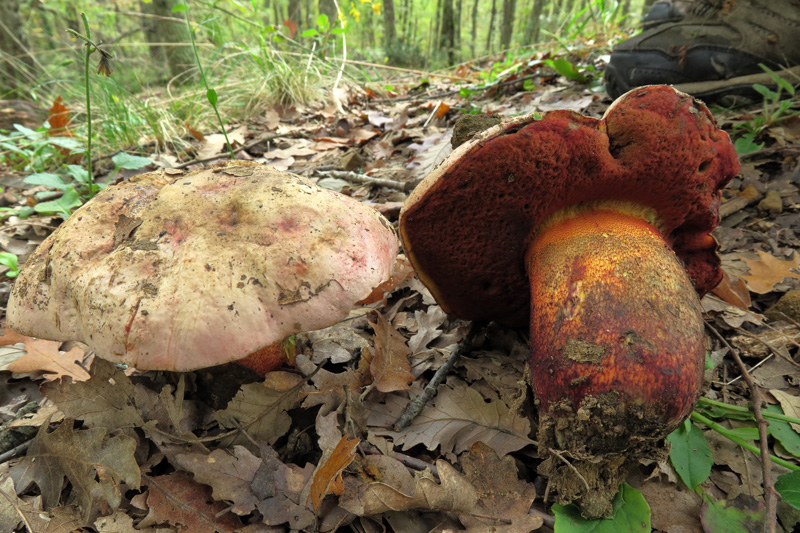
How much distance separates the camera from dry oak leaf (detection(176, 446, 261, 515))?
1.34m

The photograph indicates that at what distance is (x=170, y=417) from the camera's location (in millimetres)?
1545

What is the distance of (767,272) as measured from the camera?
6.59 ft

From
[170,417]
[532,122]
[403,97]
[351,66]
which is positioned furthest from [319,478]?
[351,66]

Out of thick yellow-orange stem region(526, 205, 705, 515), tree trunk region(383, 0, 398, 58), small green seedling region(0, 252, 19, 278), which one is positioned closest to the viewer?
thick yellow-orange stem region(526, 205, 705, 515)

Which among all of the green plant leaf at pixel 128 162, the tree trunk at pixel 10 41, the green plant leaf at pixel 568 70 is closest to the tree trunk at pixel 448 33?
the green plant leaf at pixel 568 70

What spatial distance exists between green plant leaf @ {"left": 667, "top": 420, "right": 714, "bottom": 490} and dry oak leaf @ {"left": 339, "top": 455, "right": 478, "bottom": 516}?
0.64 metres

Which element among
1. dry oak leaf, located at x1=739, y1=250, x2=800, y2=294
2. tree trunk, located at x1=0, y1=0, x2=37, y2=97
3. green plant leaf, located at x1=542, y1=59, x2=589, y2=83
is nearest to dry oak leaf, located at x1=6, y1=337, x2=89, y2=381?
dry oak leaf, located at x1=739, y1=250, x2=800, y2=294

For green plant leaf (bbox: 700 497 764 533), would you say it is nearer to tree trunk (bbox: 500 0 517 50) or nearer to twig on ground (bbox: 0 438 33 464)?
twig on ground (bbox: 0 438 33 464)

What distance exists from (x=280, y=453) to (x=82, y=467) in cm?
61

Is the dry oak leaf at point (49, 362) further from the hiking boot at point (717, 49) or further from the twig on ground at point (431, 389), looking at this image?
the hiking boot at point (717, 49)

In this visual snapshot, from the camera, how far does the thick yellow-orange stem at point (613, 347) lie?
3.74 feet

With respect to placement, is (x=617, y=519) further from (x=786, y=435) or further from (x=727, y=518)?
(x=786, y=435)

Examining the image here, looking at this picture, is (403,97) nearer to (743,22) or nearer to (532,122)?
(743,22)

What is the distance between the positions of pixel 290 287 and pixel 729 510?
1.39 m
